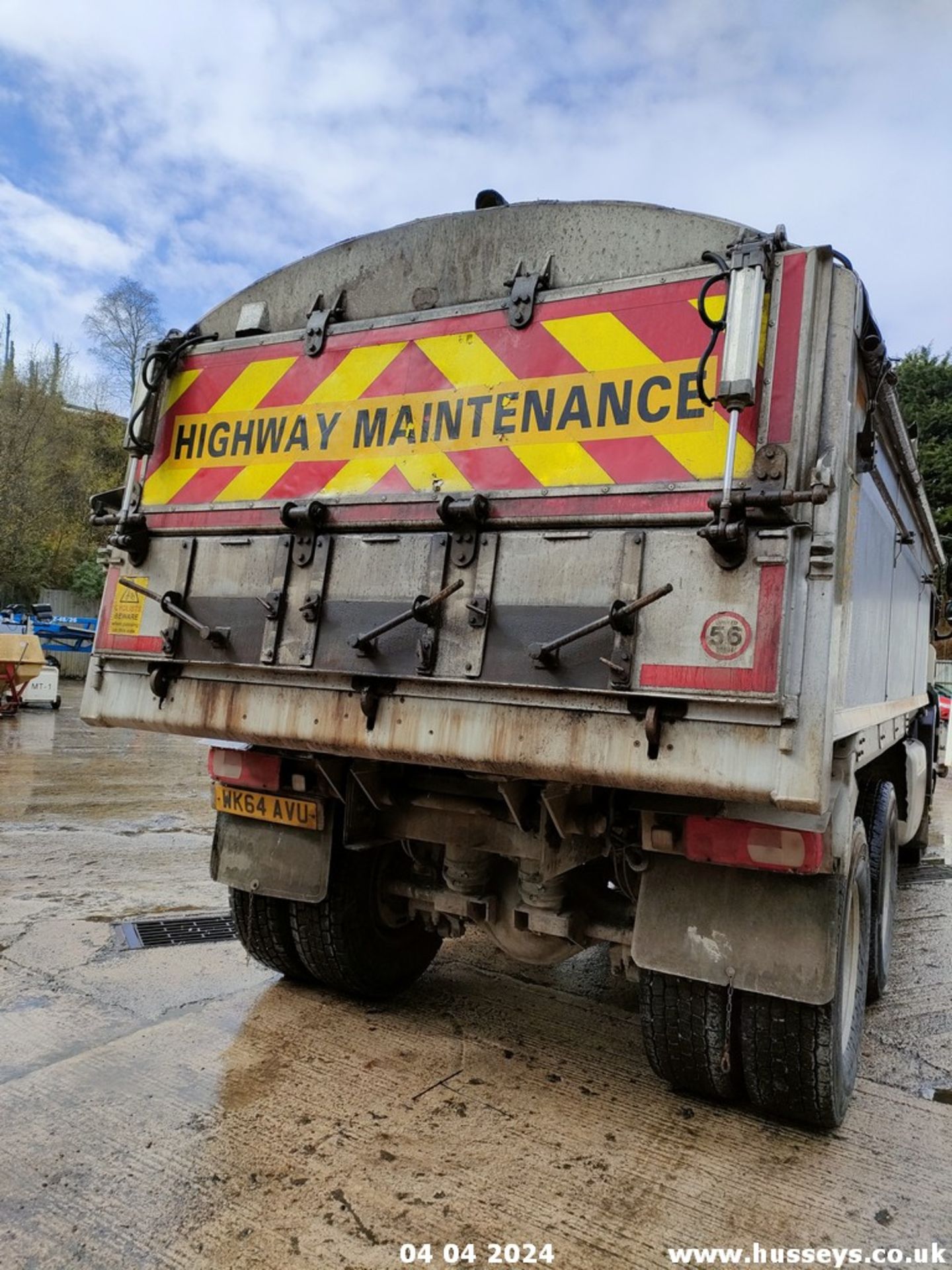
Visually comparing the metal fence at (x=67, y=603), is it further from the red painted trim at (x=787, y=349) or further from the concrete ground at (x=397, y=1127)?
the red painted trim at (x=787, y=349)

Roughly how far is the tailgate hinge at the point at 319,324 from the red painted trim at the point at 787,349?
1462mm

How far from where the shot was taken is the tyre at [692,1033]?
8.95 feet

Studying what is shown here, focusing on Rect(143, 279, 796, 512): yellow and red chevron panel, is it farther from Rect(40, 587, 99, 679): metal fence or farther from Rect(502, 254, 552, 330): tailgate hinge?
Rect(40, 587, 99, 679): metal fence

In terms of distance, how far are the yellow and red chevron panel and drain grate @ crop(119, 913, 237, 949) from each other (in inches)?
88.7

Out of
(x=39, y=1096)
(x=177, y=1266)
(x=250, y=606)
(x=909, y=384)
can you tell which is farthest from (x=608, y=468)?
(x=909, y=384)

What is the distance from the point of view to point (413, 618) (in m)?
2.54

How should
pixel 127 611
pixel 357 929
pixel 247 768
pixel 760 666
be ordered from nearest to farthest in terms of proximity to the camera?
pixel 760 666 → pixel 127 611 → pixel 247 768 → pixel 357 929

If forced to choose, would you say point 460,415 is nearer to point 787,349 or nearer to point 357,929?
point 787,349

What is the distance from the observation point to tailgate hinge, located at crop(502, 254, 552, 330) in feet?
8.86

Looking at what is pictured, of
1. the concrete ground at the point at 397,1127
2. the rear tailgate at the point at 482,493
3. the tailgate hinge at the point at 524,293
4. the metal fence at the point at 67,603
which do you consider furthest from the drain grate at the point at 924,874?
the metal fence at the point at 67,603

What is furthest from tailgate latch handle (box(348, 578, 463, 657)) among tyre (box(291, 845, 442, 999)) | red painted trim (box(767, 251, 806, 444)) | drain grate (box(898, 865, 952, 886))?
drain grate (box(898, 865, 952, 886))

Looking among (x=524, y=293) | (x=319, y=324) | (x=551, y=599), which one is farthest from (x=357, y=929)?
(x=524, y=293)

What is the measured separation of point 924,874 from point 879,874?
3161mm

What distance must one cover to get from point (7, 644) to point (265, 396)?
11.8m
